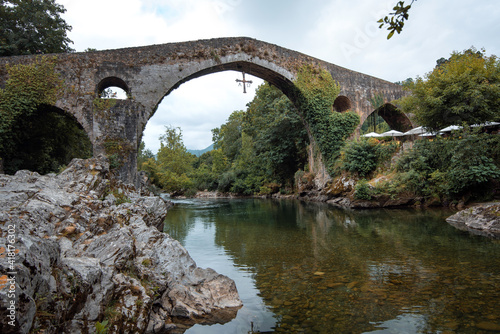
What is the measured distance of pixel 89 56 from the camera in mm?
14125

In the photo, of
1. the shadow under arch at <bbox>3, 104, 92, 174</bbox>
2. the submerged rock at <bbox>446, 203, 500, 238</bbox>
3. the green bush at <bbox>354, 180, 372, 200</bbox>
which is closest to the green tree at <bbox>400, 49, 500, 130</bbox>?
the green bush at <bbox>354, 180, 372, 200</bbox>

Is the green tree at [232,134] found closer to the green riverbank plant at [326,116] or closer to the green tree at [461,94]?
the green riverbank plant at [326,116]

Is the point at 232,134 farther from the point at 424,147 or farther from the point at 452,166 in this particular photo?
the point at 452,166

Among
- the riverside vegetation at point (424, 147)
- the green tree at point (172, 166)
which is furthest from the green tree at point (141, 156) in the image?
the riverside vegetation at point (424, 147)

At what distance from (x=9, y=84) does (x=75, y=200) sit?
10.8m

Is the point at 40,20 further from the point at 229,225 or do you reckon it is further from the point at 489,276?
the point at 489,276

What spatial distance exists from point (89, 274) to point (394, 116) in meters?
24.8

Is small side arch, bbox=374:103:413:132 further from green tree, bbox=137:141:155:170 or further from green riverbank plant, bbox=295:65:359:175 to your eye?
green tree, bbox=137:141:155:170

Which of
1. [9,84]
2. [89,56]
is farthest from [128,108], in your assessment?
[9,84]

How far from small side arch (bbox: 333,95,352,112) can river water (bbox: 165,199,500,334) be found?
488 inches

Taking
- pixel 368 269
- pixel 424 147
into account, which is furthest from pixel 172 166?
pixel 368 269

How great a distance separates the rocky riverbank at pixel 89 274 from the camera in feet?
8.15

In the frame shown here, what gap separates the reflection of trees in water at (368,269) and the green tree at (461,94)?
676cm

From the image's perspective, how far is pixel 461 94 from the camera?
13.8m
